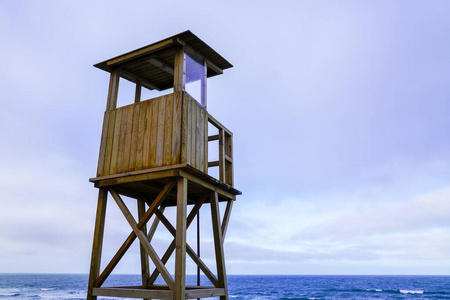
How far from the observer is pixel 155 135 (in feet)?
24.2

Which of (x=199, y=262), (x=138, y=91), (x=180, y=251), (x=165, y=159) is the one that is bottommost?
(x=199, y=262)

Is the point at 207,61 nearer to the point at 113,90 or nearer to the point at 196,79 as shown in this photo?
the point at 196,79

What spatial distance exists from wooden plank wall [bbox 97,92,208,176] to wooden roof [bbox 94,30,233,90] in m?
1.19

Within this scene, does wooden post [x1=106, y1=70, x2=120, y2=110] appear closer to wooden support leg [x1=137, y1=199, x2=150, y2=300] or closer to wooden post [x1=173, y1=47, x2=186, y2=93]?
wooden post [x1=173, y1=47, x2=186, y2=93]

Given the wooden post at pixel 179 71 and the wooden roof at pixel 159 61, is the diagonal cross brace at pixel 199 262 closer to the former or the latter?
the wooden post at pixel 179 71

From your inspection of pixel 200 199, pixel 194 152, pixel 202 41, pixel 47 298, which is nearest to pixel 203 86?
pixel 202 41

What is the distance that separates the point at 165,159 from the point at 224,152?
6.58 ft

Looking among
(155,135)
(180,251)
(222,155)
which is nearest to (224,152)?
(222,155)

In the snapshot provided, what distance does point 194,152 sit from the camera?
7359 mm

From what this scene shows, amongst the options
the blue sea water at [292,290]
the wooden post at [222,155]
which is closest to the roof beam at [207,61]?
the wooden post at [222,155]

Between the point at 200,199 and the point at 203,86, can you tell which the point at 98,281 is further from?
the point at 203,86

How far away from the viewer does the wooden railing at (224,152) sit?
28.1ft

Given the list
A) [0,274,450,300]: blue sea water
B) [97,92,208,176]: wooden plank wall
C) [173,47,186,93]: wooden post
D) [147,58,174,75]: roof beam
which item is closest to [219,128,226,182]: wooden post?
[97,92,208,176]: wooden plank wall

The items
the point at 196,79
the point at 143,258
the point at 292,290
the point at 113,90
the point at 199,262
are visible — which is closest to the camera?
the point at 199,262
